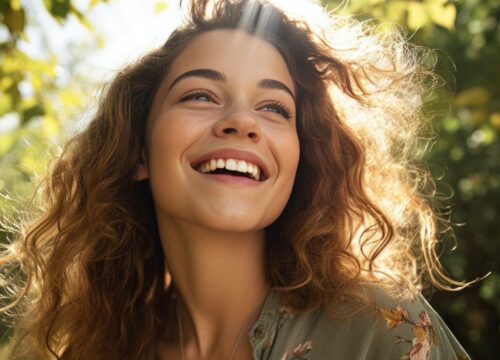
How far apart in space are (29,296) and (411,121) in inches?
80.2

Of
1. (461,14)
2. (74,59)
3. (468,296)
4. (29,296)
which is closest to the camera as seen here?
(29,296)

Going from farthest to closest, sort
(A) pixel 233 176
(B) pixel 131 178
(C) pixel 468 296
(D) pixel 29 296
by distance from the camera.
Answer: (C) pixel 468 296 < (D) pixel 29 296 < (B) pixel 131 178 < (A) pixel 233 176

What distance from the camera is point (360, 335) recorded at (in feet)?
6.26

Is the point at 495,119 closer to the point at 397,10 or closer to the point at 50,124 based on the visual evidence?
the point at 397,10

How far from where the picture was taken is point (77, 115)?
257 cm

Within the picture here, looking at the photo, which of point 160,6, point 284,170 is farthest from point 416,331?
point 160,6

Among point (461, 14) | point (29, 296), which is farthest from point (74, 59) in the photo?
point (29, 296)

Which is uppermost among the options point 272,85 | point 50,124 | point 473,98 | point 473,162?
point 473,98

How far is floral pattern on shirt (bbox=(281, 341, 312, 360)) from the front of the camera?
1.95 metres

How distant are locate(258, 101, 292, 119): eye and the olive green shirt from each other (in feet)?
2.58

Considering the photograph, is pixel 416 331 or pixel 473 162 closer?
pixel 416 331

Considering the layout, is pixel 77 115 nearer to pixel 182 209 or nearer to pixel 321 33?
pixel 182 209

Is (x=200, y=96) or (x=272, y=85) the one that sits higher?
(x=272, y=85)

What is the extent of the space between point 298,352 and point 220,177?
2.35 ft
